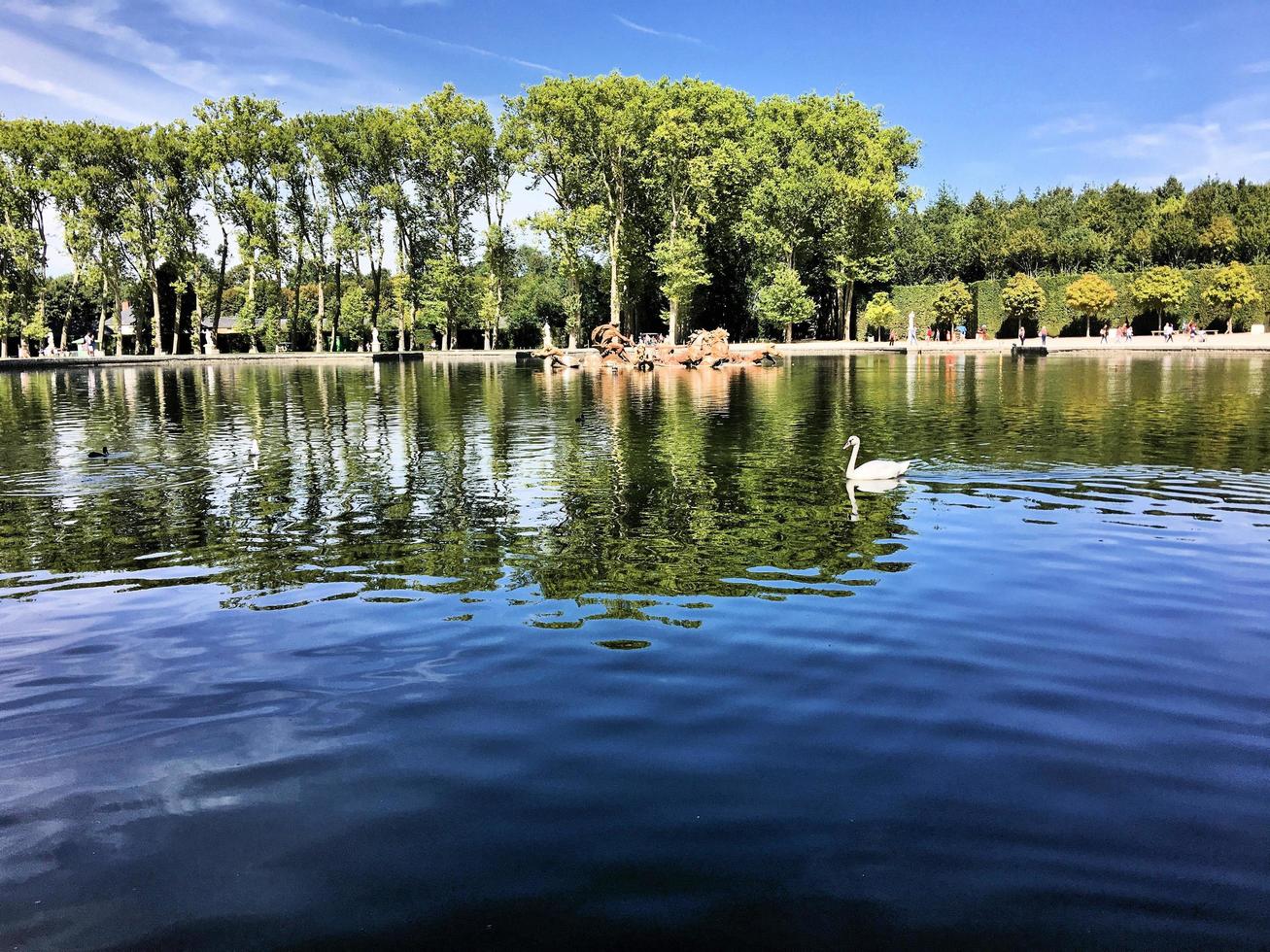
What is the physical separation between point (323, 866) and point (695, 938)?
1.98m

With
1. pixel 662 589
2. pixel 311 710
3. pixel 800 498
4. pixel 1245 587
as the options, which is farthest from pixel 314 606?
pixel 1245 587

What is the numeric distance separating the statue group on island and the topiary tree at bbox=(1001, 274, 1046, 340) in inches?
1279

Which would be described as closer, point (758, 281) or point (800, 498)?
point (800, 498)

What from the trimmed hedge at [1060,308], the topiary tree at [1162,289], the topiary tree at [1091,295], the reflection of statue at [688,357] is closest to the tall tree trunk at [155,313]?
the reflection of statue at [688,357]

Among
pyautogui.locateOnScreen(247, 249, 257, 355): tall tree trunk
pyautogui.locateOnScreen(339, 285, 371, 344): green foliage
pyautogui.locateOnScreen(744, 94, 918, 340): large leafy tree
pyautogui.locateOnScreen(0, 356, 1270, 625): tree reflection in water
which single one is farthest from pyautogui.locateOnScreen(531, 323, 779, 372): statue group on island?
pyautogui.locateOnScreen(339, 285, 371, 344): green foliage

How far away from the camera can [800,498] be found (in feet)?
46.0

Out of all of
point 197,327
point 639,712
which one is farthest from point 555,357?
point 639,712

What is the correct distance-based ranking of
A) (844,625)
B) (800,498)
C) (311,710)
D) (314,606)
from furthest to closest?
1. (800,498)
2. (314,606)
3. (844,625)
4. (311,710)

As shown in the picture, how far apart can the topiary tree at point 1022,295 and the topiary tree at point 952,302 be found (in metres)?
3.48

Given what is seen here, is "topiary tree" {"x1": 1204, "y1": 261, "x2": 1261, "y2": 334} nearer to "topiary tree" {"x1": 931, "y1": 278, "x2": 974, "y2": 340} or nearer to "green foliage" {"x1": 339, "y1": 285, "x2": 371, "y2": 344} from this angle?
"topiary tree" {"x1": 931, "y1": 278, "x2": 974, "y2": 340}

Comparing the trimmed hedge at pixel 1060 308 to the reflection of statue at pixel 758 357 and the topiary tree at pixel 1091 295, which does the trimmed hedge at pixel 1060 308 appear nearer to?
the topiary tree at pixel 1091 295

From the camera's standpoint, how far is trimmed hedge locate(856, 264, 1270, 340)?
73938 millimetres

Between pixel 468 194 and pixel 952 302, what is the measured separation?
44.2m

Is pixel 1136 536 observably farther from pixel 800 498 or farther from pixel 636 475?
pixel 636 475
